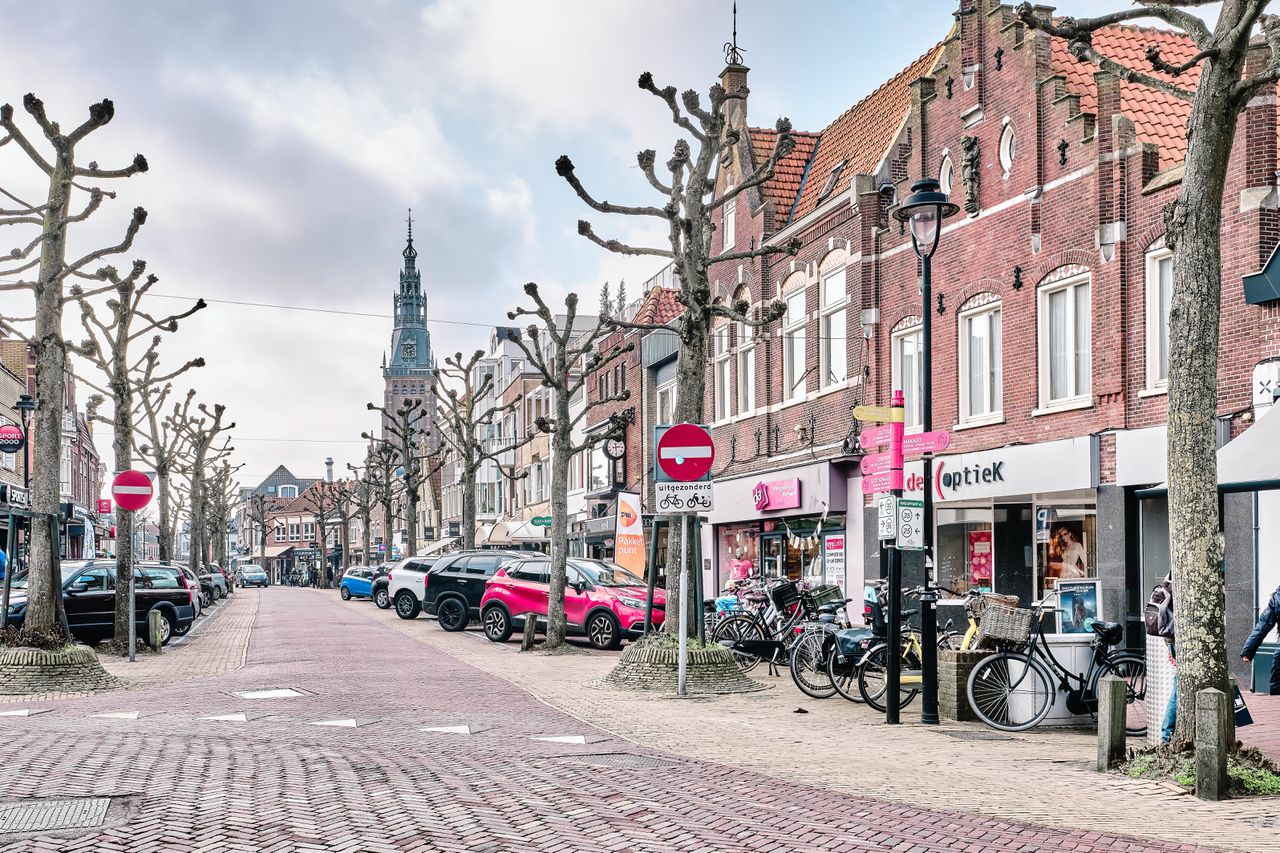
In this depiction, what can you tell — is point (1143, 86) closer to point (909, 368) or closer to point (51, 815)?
point (909, 368)

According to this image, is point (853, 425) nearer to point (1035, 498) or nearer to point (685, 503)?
point (1035, 498)

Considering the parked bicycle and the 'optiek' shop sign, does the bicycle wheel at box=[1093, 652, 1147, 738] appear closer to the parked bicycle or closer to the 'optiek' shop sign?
the parked bicycle

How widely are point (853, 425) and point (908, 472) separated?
6.28 ft

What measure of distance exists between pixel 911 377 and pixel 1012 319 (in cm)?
357

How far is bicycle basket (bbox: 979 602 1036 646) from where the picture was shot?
40.1 feet

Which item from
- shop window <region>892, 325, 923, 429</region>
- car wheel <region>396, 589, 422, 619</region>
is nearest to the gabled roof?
shop window <region>892, 325, 923, 429</region>

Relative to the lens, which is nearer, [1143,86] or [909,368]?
[1143,86]

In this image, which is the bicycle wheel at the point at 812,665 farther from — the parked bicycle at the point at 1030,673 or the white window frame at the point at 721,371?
the white window frame at the point at 721,371

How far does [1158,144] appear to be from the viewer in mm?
19219

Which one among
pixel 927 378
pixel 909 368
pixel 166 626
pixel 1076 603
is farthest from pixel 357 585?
pixel 927 378

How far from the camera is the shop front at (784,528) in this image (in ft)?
87.5

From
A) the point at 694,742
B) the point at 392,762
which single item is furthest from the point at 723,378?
the point at 392,762

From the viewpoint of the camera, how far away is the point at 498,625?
25.2m

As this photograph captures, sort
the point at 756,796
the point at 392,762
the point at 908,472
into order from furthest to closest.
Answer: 1. the point at 908,472
2. the point at 392,762
3. the point at 756,796
